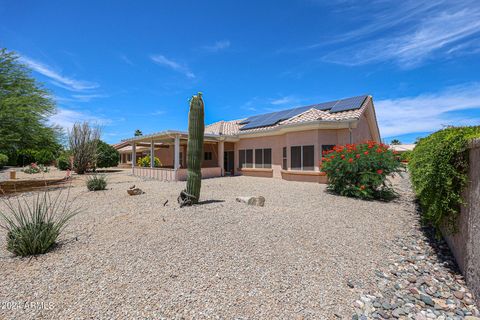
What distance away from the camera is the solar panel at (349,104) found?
14.5m

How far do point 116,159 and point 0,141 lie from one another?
18625mm

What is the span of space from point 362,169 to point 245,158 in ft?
35.1

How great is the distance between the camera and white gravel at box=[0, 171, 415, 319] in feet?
9.23

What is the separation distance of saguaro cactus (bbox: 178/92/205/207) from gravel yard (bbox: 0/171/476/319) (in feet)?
3.65

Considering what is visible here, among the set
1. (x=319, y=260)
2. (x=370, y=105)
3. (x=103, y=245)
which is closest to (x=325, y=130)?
(x=370, y=105)

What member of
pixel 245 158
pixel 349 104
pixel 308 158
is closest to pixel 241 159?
pixel 245 158

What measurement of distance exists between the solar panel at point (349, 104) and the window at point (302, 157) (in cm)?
396

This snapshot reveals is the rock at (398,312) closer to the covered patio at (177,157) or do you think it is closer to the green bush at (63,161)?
the covered patio at (177,157)

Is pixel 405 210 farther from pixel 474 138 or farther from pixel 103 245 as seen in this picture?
pixel 103 245

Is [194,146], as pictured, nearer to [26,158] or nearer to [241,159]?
[241,159]

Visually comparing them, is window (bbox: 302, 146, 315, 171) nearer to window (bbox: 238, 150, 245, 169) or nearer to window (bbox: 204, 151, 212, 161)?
window (bbox: 238, 150, 245, 169)

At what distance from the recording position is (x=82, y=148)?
2164cm

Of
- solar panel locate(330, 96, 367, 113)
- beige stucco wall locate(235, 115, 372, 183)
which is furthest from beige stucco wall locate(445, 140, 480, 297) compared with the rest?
solar panel locate(330, 96, 367, 113)

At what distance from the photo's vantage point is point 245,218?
19.5ft
